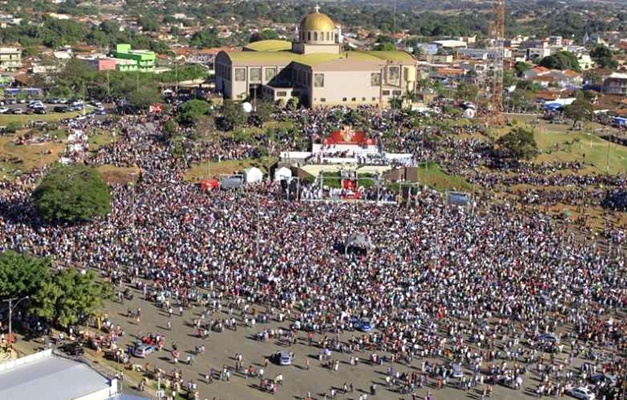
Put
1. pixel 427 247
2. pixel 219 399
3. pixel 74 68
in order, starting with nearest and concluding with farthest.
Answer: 1. pixel 219 399
2. pixel 427 247
3. pixel 74 68

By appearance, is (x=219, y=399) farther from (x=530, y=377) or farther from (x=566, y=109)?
(x=566, y=109)

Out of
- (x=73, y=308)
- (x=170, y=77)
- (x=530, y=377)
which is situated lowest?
(x=530, y=377)

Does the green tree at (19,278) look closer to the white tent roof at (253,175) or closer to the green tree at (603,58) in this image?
the white tent roof at (253,175)

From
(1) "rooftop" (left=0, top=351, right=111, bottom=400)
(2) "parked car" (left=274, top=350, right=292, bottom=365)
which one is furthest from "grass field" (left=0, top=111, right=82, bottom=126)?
(1) "rooftop" (left=0, top=351, right=111, bottom=400)

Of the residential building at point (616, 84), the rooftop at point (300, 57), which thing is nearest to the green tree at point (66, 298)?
the rooftop at point (300, 57)

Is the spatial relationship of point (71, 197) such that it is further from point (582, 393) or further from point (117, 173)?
point (582, 393)

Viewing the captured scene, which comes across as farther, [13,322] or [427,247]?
[427,247]

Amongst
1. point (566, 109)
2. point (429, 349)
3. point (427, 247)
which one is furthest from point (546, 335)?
point (566, 109)
